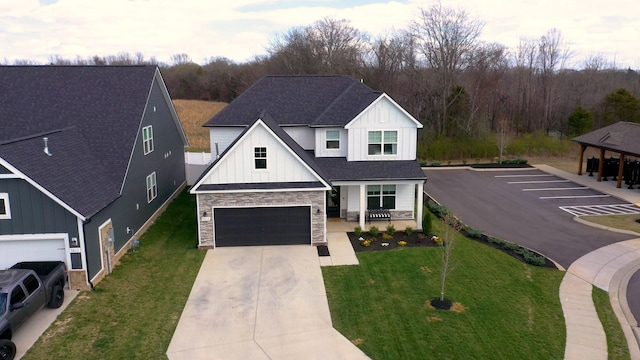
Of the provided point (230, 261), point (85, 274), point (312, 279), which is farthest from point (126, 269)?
point (312, 279)

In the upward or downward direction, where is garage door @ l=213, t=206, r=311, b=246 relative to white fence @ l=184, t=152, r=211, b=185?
downward

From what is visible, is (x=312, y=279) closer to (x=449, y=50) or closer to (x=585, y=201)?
(x=585, y=201)

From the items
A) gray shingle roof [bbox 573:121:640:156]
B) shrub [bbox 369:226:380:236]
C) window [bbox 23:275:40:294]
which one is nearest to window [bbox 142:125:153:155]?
window [bbox 23:275:40:294]

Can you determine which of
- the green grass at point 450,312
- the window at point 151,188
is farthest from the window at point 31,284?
the window at point 151,188

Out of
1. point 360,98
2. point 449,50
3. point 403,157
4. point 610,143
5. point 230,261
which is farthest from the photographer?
point 449,50

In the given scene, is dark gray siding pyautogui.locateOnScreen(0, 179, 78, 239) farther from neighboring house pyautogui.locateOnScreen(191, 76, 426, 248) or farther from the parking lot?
the parking lot

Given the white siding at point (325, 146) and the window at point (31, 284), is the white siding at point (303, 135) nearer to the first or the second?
the white siding at point (325, 146)

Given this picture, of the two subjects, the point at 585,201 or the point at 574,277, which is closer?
the point at 574,277
